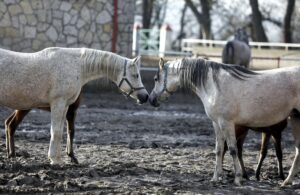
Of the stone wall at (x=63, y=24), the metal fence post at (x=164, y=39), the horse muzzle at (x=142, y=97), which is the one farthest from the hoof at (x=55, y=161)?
the metal fence post at (x=164, y=39)

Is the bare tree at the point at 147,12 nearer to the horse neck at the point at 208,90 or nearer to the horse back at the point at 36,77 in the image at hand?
the horse back at the point at 36,77

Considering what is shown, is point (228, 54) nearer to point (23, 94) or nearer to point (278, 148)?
point (278, 148)

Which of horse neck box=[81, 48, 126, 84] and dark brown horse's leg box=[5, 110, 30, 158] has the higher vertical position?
horse neck box=[81, 48, 126, 84]

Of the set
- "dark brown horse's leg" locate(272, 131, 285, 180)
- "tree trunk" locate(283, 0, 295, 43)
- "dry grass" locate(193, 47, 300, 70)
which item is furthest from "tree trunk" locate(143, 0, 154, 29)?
"dark brown horse's leg" locate(272, 131, 285, 180)

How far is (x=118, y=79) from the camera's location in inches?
367

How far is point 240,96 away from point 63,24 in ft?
38.6

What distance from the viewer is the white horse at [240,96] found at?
323 inches

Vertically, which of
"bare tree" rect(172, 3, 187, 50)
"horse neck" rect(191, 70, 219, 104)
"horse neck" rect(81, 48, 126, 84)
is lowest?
"bare tree" rect(172, 3, 187, 50)

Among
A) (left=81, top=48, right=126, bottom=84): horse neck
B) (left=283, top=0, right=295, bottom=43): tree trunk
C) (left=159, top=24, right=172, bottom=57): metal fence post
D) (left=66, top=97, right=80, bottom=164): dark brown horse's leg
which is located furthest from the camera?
(left=159, top=24, right=172, bottom=57): metal fence post

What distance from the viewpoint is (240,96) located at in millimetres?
8227

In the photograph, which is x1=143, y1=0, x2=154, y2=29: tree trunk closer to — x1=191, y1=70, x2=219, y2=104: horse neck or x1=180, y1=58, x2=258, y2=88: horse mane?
x1=180, y1=58, x2=258, y2=88: horse mane

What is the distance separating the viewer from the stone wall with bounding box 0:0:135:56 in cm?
1881

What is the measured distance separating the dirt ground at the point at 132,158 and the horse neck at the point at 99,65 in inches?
45.7

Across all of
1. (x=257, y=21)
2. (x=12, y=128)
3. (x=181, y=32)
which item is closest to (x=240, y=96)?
(x=12, y=128)
